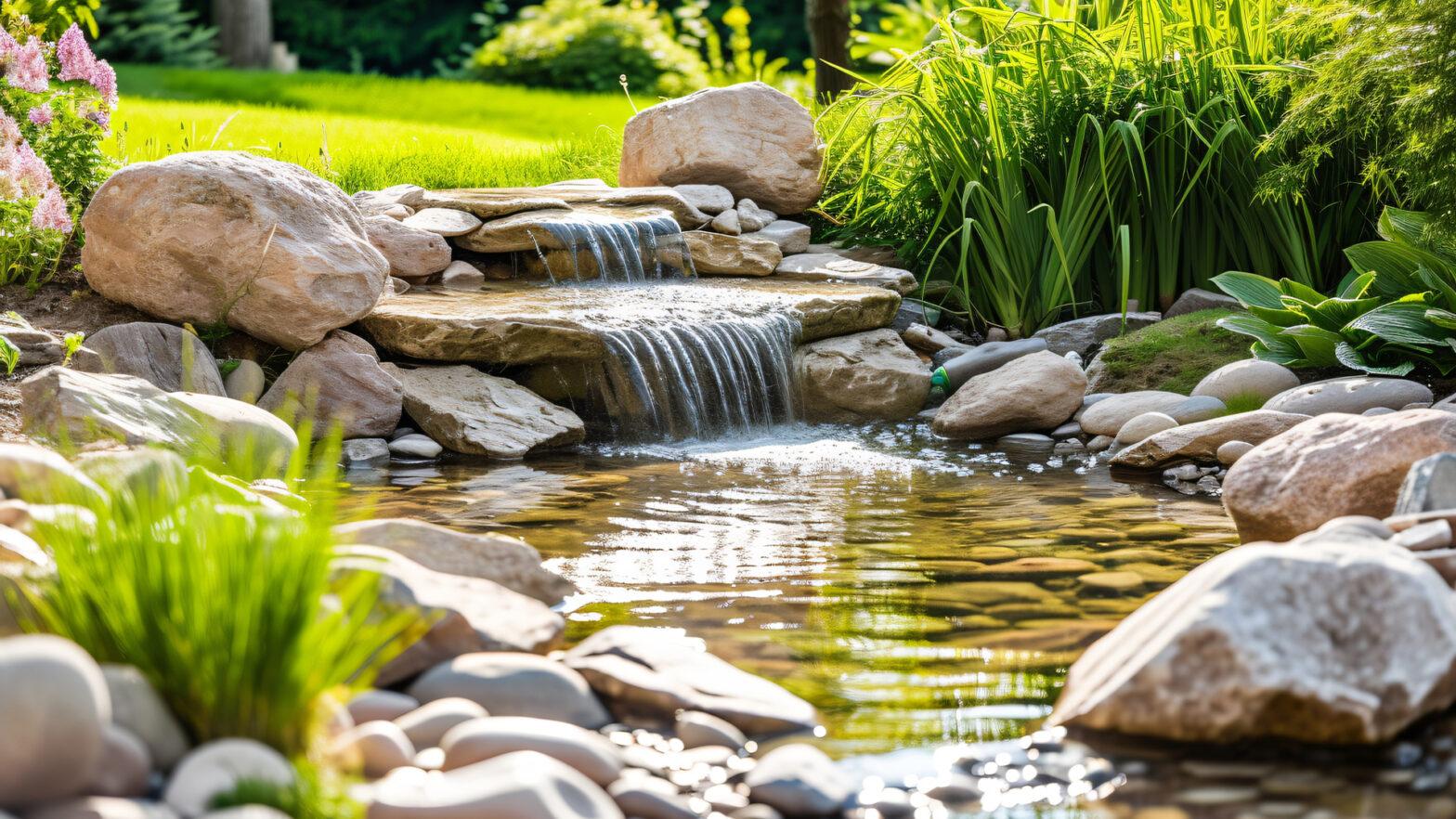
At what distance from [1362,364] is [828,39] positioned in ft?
16.8

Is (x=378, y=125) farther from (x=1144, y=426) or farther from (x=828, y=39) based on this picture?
(x=1144, y=426)

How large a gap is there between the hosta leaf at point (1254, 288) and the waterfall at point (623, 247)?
268 cm

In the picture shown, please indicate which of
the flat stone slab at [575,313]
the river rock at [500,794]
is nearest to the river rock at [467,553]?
the river rock at [500,794]

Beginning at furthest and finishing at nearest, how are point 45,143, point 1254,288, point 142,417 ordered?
point 1254,288 < point 45,143 < point 142,417

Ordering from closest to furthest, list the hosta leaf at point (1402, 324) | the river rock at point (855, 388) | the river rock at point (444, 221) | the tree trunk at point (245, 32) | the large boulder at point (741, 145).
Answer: the hosta leaf at point (1402, 324)
the river rock at point (855, 388)
the river rock at point (444, 221)
the large boulder at point (741, 145)
the tree trunk at point (245, 32)

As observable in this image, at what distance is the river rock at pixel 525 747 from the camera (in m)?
2.15

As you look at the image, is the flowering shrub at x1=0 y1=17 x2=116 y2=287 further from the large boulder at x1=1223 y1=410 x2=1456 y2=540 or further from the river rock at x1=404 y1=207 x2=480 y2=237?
the large boulder at x1=1223 y1=410 x2=1456 y2=540

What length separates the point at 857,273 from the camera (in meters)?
7.18

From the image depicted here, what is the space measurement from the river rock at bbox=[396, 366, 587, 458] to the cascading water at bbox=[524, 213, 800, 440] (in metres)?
0.25

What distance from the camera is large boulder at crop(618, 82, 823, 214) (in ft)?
25.9

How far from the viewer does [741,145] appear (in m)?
7.91

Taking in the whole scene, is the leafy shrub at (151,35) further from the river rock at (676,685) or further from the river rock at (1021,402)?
the river rock at (676,685)

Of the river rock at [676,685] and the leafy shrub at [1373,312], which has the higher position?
the leafy shrub at [1373,312]

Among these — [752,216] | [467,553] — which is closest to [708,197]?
[752,216]
